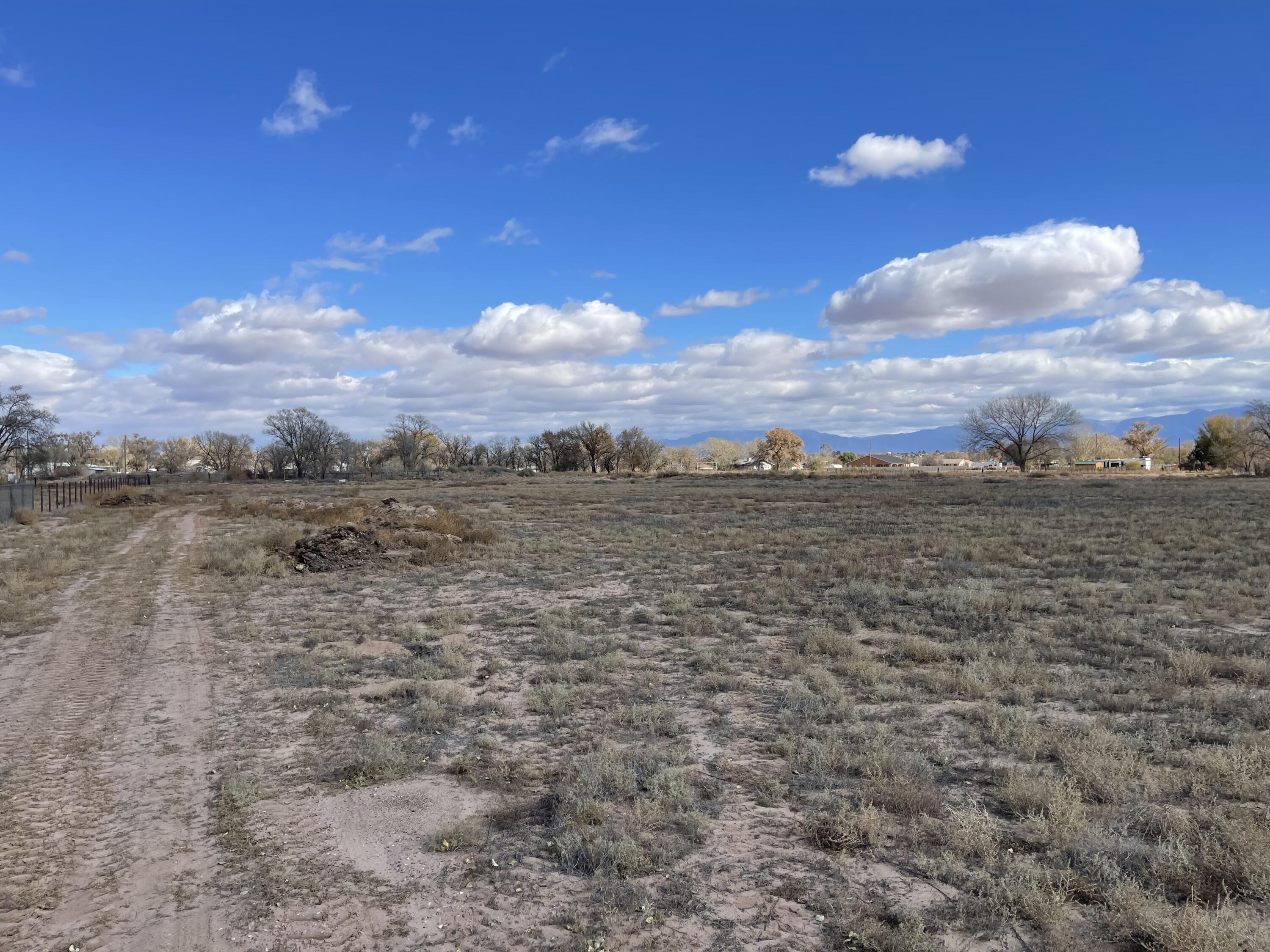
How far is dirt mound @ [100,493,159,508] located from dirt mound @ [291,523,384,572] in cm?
3226

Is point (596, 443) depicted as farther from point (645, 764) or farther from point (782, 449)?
point (645, 764)

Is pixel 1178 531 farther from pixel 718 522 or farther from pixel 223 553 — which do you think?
pixel 223 553

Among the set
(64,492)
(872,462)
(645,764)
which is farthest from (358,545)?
(872,462)

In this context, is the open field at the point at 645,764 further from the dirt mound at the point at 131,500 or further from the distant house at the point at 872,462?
the distant house at the point at 872,462

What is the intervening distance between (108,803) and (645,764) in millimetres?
4079

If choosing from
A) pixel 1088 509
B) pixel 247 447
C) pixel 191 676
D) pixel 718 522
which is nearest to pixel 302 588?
pixel 191 676

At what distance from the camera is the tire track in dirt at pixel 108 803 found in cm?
397

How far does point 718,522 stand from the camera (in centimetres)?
2948

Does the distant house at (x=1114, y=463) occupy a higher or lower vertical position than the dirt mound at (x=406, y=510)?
higher

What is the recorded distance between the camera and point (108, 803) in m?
5.35

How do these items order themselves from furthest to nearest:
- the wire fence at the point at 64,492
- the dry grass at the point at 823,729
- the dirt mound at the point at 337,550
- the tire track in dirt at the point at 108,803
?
the wire fence at the point at 64,492
the dirt mound at the point at 337,550
the dry grass at the point at 823,729
the tire track in dirt at the point at 108,803

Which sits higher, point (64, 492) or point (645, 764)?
point (64, 492)

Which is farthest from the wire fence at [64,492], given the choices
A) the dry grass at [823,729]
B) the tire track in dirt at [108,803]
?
the tire track in dirt at [108,803]

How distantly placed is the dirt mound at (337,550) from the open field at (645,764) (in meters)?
2.68
